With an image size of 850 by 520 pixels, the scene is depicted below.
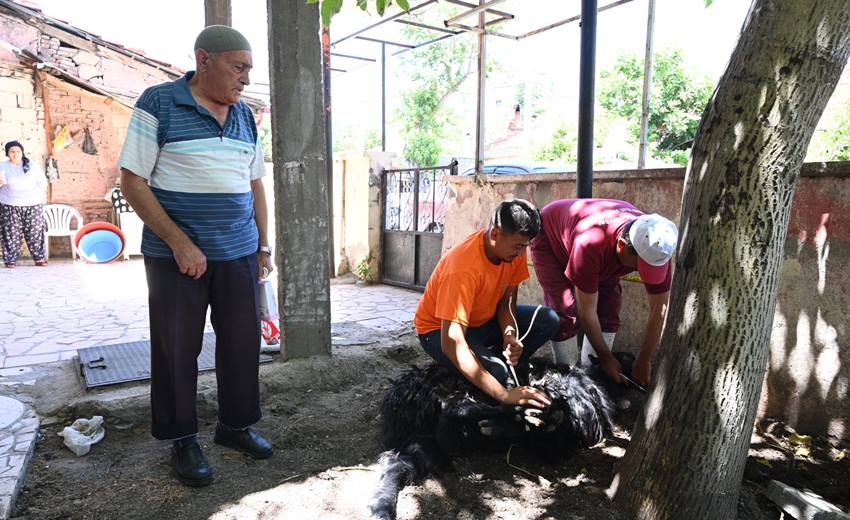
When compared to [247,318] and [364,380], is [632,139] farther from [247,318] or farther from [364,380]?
[247,318]

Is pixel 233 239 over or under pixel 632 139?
under

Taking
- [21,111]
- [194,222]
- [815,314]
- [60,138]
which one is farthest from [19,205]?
[815,314]

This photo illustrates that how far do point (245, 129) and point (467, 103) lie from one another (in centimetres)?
2419

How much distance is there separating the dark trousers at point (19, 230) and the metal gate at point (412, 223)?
572 centimetres

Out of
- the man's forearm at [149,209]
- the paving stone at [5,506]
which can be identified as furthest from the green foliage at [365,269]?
the paving stone at [5,506]

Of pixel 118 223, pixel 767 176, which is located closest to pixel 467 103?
pixel 118 223

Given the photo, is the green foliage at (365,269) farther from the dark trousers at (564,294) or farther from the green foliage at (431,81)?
the green foliage at (431,81)

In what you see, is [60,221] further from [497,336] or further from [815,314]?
[815,314]

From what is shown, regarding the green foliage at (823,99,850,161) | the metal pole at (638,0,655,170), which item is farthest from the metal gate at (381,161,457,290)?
the green foliage at (823,99,850,161)

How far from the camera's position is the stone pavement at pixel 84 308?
457cm

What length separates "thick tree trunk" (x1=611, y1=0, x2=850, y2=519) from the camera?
1.88 m

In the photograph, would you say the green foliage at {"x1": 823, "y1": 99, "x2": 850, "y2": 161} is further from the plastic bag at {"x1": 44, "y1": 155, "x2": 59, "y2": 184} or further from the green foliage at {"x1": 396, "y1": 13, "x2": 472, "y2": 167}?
the plastic bag at {"x1": 44, "y1": 155, "x2": 59, "y2": 184}

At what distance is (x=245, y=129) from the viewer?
2711mm

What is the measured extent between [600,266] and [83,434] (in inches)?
113
